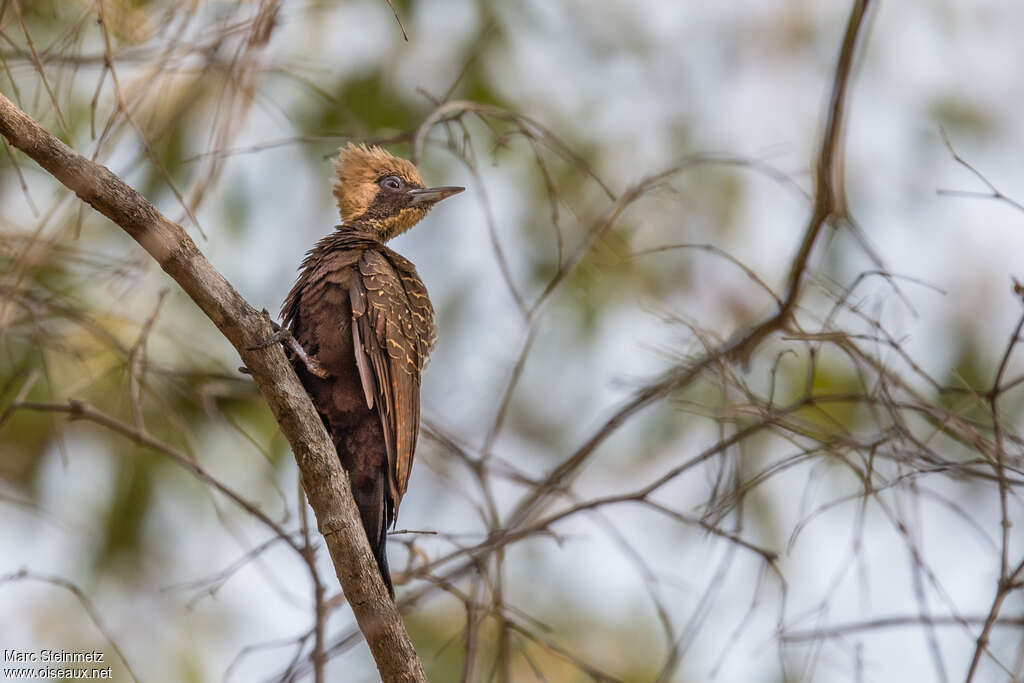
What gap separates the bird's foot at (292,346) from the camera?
9.55 ft

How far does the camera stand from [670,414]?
6805mm

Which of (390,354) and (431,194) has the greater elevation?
(431,194)

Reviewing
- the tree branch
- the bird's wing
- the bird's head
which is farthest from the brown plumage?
the bird's head

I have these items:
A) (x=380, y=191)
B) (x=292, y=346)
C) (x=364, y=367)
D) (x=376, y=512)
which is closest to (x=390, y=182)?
(x=380, y=191)

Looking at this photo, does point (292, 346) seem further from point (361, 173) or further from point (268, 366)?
point (361, 173)

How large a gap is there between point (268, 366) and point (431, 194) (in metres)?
1.83

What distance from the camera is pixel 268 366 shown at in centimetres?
293

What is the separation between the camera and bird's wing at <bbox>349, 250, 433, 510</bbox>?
360cm

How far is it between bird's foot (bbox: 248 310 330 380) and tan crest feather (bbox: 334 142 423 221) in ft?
3.65

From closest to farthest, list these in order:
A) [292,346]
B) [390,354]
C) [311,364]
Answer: [292,346]
[311,364]
[390,354]

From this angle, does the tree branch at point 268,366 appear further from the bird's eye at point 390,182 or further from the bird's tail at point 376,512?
the bird's eye at point 390,182

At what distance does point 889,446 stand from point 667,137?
175 inches

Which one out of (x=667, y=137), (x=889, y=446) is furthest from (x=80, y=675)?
(x=667, y=137)

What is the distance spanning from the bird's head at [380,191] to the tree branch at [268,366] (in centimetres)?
171
